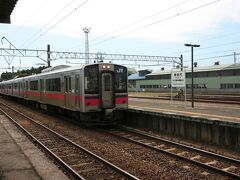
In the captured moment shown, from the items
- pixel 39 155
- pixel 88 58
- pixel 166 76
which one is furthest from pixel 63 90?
pixel 166 76

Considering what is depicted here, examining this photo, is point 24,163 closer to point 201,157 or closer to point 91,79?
point 201,157

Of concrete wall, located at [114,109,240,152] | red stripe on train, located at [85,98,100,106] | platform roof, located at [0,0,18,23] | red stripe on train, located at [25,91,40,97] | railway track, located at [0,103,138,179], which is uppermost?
platform roof, located at [0,0,18,23]

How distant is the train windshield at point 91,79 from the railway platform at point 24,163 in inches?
136

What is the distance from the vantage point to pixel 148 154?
9.86m

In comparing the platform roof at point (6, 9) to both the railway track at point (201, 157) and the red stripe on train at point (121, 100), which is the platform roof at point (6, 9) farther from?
the red stripe on train at point (121, 100)

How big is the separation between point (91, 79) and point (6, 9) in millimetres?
6272

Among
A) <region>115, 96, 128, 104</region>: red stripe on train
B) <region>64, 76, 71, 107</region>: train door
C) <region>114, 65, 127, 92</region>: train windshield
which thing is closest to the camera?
<region>115, 96, 128, 104</region>: red stripe on train

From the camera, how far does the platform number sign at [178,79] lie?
70.1 ft

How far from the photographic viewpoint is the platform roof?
8422mm

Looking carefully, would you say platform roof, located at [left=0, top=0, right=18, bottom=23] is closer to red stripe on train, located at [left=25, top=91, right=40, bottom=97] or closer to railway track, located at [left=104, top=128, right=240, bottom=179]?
railway track, located at [left=104, top=128, right=240, bottom=179]

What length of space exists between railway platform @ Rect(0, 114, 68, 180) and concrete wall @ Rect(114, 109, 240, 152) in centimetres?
508

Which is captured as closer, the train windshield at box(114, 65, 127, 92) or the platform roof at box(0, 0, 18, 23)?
the platform roof at box(0, 0, 18, 23)

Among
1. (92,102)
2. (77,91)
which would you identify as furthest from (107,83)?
(77,91)

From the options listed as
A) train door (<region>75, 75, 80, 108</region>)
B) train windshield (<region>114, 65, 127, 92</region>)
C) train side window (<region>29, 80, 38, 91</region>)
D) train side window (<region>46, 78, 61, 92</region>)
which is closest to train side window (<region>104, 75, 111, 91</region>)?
train windshield (<region>114, 65, 127, 92</region>)
